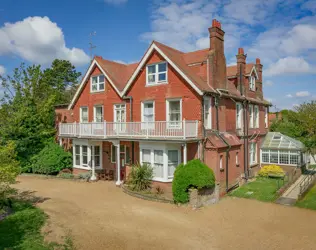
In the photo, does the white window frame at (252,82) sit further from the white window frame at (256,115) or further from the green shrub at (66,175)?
the green shrub at (66,175)

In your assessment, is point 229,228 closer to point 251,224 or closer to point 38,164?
point 251,224

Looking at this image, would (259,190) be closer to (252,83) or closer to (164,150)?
(164,150)

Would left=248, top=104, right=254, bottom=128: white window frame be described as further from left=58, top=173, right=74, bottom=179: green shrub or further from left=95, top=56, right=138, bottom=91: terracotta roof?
left=58, top=173, right=74, bottom=179: green shrub

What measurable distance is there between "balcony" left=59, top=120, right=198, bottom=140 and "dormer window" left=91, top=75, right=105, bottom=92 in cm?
398

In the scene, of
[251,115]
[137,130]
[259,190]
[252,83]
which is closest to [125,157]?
[137,130]

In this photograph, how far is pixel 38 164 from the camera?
941 inches

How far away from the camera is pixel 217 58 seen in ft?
65.5

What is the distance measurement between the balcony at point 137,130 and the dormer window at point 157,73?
335 centimetres

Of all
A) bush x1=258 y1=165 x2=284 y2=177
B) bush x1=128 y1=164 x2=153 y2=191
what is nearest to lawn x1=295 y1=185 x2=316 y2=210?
bush x1=258 y1=165 x2=284 y2=177

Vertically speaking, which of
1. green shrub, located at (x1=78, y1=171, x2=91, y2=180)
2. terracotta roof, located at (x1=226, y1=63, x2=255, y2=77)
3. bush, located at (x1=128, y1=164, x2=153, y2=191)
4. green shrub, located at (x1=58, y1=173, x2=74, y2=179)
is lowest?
green shrub, located at (x1=58, y1=173, x2=74, y2=179)

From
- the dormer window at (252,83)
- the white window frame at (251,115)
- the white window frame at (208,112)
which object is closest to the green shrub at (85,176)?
the white window frame at (208,112)

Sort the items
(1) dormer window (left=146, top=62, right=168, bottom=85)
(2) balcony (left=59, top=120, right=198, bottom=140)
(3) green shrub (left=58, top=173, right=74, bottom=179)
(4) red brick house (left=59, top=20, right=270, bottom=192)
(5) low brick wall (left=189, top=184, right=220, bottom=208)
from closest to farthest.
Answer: (5) low brick wall (left=189, top=184, right=220, bottom=208), (2) balcony (left=59, top=120, right=198, bottom=140), (4) red brick house (left=59, top=20, right=270, bottom=192), (1) dormer window (left=146, top=62, right=168, bottom=85), (3) green shrub (left=58, top=173, right=74, bottom=179)

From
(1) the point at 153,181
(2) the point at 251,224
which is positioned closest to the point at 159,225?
(2) the point at 251,224

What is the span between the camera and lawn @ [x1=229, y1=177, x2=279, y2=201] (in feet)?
56.5
